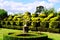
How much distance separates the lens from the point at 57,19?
88.0 feet

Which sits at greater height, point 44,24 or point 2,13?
point 2,13

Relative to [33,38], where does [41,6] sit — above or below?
above

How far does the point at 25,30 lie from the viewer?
2048 cm

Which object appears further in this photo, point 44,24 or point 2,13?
point 2,13

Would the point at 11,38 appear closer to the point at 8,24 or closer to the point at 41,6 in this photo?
the point at 8,24

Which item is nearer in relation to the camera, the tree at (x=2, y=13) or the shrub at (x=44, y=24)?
the shrub at (x=44, y=24)

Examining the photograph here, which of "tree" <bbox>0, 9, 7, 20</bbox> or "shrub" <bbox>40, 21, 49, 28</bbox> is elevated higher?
"tree" <bbox>0, 9, 7, 20</bbox>

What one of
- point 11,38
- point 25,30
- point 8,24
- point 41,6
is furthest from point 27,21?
point 41,6

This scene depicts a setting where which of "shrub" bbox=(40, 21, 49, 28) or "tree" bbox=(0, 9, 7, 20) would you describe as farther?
"tree" bbox=(0, 9, 7, 20)

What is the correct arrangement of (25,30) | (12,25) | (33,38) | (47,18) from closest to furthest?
(33,38) < (25,30) < (47,18) < (12,25)

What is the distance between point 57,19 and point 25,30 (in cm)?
771

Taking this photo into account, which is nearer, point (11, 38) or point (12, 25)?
point (11, 38)

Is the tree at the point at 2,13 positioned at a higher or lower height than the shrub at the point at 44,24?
higher

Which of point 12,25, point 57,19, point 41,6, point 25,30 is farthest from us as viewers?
point 41,6
